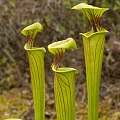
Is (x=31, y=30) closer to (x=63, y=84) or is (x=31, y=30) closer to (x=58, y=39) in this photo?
(x=63, y=84)

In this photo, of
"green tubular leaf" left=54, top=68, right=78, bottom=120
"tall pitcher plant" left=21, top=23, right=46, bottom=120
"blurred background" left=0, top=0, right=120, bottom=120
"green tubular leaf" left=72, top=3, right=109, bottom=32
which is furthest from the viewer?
"blurred background" left=0, top=0, right=120, bottom=120

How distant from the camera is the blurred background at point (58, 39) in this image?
248 cm

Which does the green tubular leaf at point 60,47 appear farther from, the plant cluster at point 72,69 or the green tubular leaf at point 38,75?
the green tubular leaf at point 38,75

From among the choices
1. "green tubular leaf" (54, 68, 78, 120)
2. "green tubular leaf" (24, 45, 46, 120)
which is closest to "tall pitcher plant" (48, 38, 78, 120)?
"green tubular leaf" (54, 68, 78, 120)

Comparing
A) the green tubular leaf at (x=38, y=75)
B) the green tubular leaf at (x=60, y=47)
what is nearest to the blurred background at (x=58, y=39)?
the green tubular leaf at (x=38, y=75)

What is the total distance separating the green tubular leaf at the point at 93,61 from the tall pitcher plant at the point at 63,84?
7cm

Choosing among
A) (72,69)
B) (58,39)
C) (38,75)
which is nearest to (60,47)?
(72,69)

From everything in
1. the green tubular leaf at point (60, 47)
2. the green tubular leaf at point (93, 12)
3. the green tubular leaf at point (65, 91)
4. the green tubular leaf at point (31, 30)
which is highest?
the green tubular leaf at point (93, 12)

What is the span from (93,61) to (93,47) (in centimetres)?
7

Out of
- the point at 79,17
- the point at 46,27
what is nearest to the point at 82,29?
the point at 79,17

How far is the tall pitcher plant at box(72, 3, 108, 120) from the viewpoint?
78cm

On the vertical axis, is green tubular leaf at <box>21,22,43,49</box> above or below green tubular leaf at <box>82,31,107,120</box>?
above

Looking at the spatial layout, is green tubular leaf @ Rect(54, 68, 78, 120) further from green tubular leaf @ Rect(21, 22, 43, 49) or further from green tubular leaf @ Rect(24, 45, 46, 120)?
green tubular leaf @ Rect(21, 22, 43, 49)

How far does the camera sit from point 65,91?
880mm
